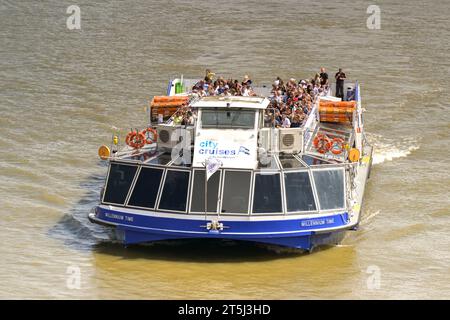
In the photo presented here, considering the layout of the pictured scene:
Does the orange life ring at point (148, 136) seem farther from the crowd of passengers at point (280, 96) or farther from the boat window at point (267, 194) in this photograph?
the boat window at point (267, 194)

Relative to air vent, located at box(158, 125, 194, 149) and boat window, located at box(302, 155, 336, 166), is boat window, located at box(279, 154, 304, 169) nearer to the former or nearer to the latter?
boat window, located at box(302, 155, 336, 166)

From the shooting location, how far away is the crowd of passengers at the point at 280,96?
93.0ft

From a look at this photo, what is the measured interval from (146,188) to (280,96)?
283 inches

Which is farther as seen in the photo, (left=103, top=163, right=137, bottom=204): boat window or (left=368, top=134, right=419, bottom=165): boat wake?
(left=368, top=134, right=419, bottom=165): boat wake

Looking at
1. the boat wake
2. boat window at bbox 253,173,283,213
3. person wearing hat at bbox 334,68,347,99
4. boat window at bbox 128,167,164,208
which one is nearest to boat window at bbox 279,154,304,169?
boat window at bbox 253,173,283,213

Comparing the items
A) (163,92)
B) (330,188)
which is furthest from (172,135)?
(163,92)

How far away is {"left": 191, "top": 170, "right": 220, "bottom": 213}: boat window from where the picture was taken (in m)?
25.0

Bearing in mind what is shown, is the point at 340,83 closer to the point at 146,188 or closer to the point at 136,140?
the point at 136,140

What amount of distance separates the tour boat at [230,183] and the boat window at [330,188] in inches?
0.9

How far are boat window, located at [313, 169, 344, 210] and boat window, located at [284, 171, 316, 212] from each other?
0.24 metres

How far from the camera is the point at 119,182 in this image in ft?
84.7

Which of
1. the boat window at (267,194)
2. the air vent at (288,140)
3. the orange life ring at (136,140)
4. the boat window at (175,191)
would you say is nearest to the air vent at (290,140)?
the air vent at (288,140)
